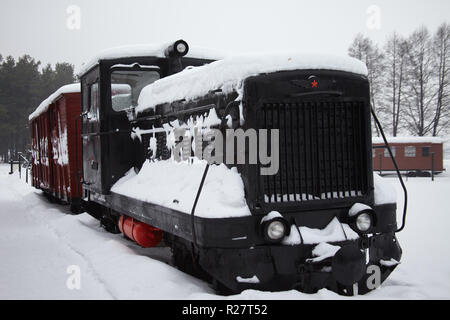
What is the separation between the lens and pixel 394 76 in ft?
107

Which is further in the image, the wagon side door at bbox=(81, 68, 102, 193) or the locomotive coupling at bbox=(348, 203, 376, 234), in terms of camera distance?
the wagon side door at bbox=(81, 68, 102, 193)

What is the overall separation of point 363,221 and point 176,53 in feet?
10.9

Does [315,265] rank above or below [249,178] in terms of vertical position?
below

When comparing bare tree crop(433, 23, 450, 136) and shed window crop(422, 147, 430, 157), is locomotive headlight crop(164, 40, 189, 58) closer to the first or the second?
shed window crop(422, 147, 430, 157)

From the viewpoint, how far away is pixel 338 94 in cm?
415

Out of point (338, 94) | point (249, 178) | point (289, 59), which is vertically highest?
point (289, 59)

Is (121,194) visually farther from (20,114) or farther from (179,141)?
(20,114)

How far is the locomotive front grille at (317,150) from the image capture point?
4.00 meters

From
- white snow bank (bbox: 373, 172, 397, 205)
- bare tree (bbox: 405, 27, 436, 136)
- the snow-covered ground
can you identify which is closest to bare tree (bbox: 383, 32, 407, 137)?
bare tree (bbox: 405, 27, 436, 136)

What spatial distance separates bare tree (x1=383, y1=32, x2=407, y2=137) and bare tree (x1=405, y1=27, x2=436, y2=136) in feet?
1.41

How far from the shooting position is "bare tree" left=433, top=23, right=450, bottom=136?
2900 centimetres

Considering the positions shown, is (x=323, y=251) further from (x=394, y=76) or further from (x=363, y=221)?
(x=394, y=76)

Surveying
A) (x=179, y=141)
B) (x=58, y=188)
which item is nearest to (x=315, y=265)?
(x=179, y=141)

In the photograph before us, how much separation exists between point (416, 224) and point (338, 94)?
4.61 meters
